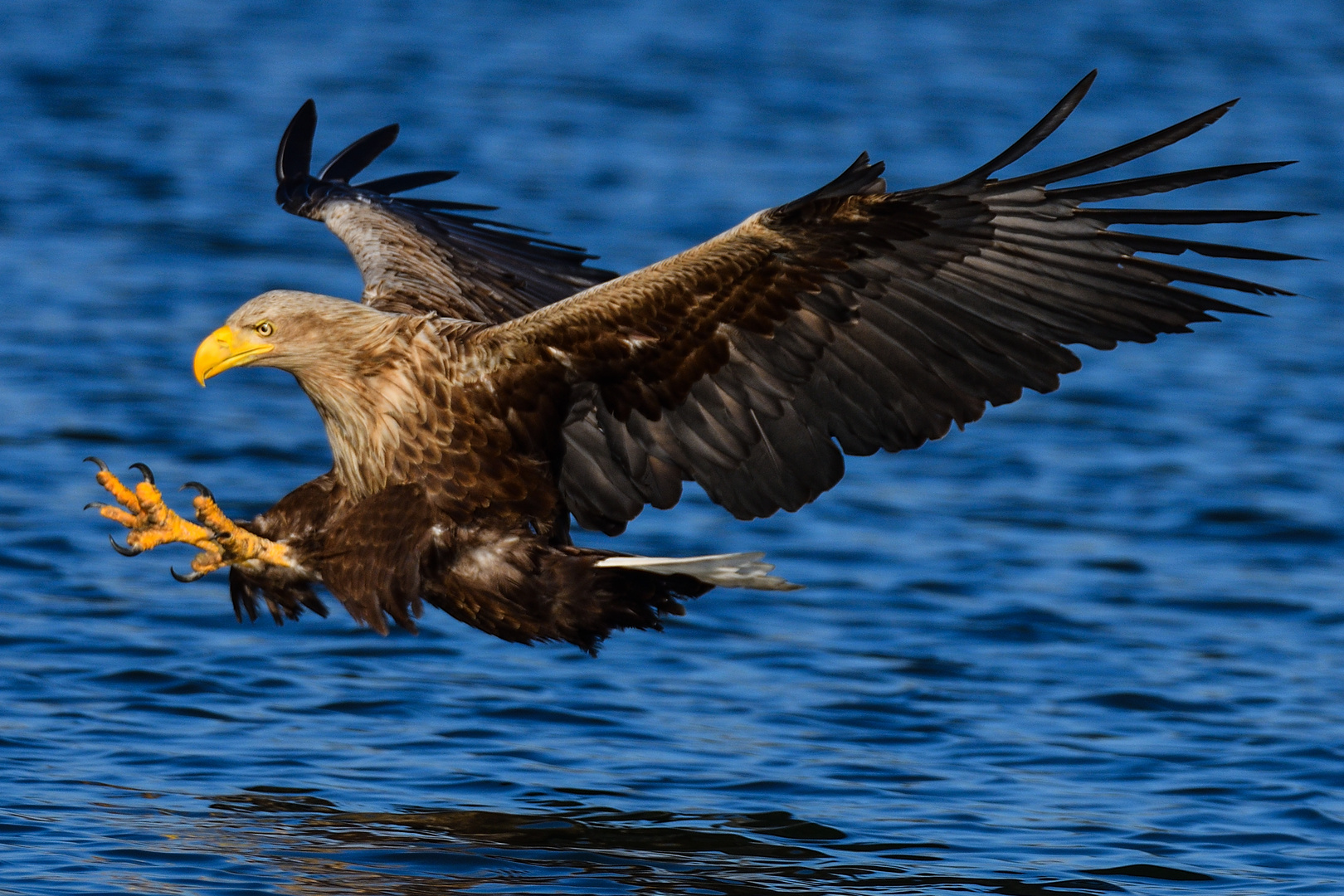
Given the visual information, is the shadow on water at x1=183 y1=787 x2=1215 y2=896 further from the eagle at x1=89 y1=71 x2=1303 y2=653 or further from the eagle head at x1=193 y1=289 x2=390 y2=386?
the eagle head at x1=193 y1=289 x2=390 y2=386

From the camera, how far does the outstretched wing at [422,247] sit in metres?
6.69

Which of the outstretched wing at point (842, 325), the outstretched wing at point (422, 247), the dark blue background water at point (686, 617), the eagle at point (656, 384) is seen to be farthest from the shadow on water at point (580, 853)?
the outstretched wing at point (422, 247)

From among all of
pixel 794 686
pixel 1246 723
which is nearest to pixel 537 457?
pixel 794 686

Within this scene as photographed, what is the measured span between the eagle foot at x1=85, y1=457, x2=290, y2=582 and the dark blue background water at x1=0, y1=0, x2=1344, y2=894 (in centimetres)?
69

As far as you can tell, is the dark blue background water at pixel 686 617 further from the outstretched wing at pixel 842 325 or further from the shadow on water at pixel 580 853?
the outstretched wing at pixel 842 325

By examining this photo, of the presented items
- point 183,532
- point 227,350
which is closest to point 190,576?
point 183,532

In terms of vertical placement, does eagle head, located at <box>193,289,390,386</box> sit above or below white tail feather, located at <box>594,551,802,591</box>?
above

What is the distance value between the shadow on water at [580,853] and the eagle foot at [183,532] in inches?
27.0

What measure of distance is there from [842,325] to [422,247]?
2.16m

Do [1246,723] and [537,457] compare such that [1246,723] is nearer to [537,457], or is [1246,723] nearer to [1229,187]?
Result: [537,457]

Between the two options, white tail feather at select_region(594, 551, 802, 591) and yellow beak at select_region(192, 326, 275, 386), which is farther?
yellow beak at select_region(192, 326, 275, 386)

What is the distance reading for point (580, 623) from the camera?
18.1 ft

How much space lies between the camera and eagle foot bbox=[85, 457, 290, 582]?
5.59m

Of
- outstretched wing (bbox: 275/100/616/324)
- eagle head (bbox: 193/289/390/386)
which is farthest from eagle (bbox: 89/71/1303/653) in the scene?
outstretched wing (bbox: 275/100/616/324)
